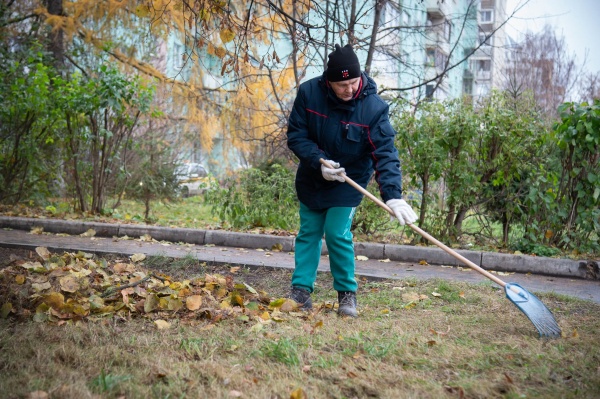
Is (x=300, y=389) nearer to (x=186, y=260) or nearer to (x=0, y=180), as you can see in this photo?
(x=186, y=260)

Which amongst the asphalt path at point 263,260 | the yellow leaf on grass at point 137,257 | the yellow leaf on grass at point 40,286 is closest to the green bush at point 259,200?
the asphalt path at point 263,260

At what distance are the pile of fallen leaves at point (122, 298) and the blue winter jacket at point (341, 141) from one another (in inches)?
33.2

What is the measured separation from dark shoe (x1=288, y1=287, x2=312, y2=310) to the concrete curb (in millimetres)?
2853

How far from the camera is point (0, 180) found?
10562 millimetres

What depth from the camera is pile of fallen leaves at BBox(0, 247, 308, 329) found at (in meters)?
4.14

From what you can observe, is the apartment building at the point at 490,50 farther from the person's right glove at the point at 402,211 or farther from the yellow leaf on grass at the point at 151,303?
the yellow leaf on grass at the point at 151,303

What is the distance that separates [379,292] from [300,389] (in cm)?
281

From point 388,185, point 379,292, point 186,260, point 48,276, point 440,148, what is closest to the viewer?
point 388,185

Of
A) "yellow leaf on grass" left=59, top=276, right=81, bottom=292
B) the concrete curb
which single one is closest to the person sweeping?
"yellow leaf on grass" left=59, top=276, right=81, bottom=292

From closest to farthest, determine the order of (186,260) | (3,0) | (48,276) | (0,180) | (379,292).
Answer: (48,276) < (379,292) < (186,260) < (0,180) < (3,0)

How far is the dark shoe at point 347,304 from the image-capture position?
461 cm

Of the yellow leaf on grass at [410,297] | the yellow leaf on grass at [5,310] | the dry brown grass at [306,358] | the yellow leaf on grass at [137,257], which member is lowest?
the yellow leaf on grass at [410,297]

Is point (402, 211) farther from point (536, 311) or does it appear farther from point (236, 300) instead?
point (236, 300)

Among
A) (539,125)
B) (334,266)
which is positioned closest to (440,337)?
(334,266)
